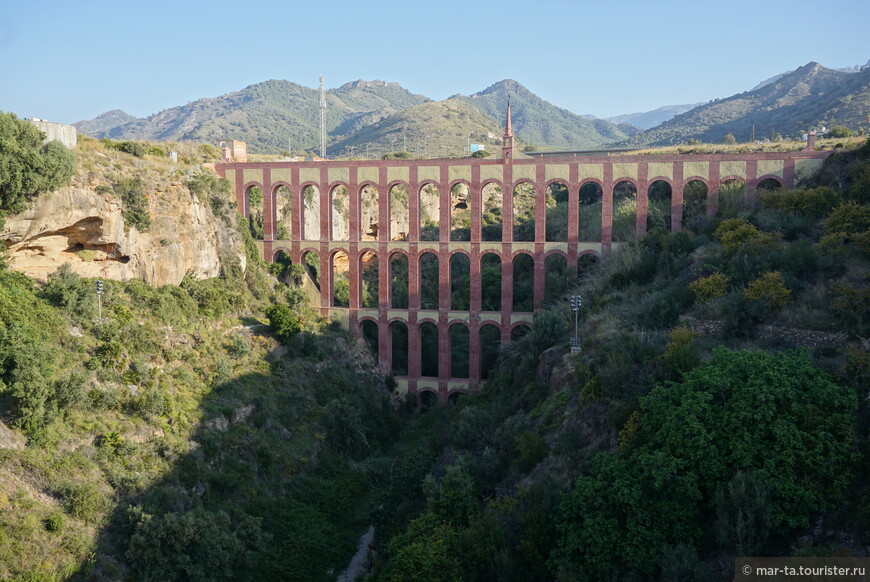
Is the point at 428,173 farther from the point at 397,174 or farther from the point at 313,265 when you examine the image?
the point at 313,265

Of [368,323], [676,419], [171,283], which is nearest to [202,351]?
[171,283]

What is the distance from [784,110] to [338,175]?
216 ft

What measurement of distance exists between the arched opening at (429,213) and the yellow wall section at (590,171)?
17.4 meters

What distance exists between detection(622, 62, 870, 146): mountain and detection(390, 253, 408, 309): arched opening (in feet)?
132

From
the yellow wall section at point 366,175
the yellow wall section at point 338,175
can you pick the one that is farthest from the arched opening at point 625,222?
the yellow wall section at point 338,175

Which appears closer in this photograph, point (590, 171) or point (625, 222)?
point (590, 171)

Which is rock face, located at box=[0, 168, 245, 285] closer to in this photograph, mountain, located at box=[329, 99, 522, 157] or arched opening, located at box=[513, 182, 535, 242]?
arched opening, located at box=[513, 182, 535, 242]

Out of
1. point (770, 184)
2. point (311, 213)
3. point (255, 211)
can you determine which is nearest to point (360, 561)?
point (255, 211)

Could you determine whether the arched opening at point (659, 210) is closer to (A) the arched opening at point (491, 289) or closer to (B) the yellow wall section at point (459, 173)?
(A) the arched opening at point (491, 289)

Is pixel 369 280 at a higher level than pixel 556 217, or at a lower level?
lower

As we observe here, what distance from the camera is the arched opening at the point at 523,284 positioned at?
3947 cm

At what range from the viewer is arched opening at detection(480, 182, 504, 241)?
51.4 meters

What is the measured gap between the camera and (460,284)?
45625 millimetres

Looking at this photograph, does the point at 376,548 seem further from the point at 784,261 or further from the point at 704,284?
the point at 784,261
